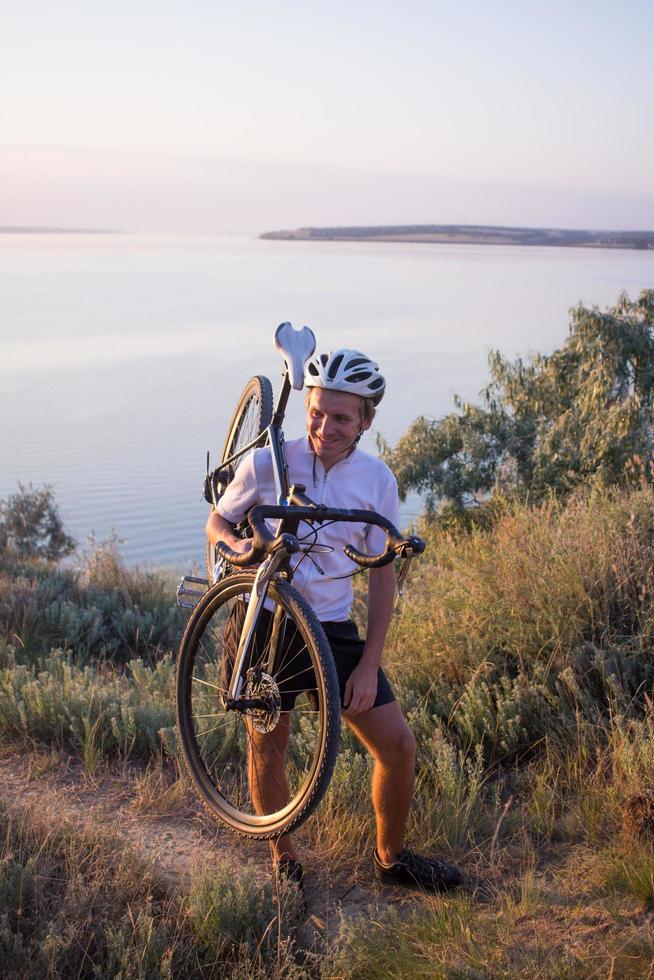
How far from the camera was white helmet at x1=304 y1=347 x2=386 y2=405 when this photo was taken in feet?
12.3

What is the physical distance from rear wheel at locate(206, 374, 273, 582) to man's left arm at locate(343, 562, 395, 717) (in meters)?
1.54

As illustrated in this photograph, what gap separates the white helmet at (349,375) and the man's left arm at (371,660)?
2.16ft

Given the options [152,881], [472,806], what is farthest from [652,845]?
[152,881]

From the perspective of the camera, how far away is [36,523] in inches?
688

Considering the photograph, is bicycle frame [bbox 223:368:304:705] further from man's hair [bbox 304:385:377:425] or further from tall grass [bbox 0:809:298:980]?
tall grass [bbox 0:809:298:980]

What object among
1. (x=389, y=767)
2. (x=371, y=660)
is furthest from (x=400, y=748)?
(x=371, y=660)

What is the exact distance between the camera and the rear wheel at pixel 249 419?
222 inches

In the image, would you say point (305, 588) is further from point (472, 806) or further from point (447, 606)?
point (447, 606)

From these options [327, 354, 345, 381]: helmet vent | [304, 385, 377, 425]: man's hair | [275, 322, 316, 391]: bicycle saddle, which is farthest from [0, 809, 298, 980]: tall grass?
[275, 322, 316, 391]: bicycle saddle

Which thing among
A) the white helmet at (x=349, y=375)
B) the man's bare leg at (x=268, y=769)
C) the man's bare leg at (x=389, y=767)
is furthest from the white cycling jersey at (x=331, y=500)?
the man's bare leg at (x=268, y=769)

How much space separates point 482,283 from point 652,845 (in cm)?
9876

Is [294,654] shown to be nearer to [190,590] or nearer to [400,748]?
[400,748]

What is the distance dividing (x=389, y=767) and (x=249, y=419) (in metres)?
2.62

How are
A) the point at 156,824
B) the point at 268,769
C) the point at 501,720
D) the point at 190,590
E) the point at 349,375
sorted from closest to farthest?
1. the point at 349,375
2. the point at 268,769
3. the point at 190,590
4. the point at 156,824
5. the point at 501,720
